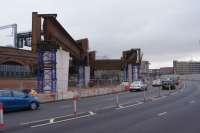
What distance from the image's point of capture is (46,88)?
42.2 metres

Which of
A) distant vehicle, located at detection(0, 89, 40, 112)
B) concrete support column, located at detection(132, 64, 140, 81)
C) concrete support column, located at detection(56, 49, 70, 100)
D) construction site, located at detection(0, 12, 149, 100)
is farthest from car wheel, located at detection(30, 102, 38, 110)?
concrete support column, located at detection(132, 64, 140, 81)

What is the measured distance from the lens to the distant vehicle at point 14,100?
23062 millimetres

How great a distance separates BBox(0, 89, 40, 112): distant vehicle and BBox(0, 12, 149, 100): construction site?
11.5 meters

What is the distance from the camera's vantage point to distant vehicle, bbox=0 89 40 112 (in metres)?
23.1

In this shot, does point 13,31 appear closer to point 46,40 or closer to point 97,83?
point 97,83

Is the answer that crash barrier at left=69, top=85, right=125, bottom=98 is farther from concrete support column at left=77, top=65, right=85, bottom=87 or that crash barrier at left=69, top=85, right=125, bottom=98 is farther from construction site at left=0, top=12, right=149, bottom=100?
concrete support column at left=77, top=65, right=85, bottom=87

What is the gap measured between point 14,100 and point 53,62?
18.3 meters

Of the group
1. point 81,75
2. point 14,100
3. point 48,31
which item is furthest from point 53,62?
point 81,75

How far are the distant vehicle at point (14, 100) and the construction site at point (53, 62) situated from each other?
1147 cm

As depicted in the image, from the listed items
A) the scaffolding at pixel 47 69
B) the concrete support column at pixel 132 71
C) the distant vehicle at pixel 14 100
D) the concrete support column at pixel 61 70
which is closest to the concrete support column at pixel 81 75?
the concrete support column at pixel 61 70

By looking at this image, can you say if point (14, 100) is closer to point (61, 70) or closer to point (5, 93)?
point (5, 93)

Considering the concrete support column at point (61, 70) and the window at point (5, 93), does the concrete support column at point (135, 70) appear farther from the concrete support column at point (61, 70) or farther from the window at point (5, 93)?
the window at point (5, 93)

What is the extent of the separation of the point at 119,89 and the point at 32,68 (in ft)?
61.2

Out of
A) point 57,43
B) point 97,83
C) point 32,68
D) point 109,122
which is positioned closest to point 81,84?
point 97,83
